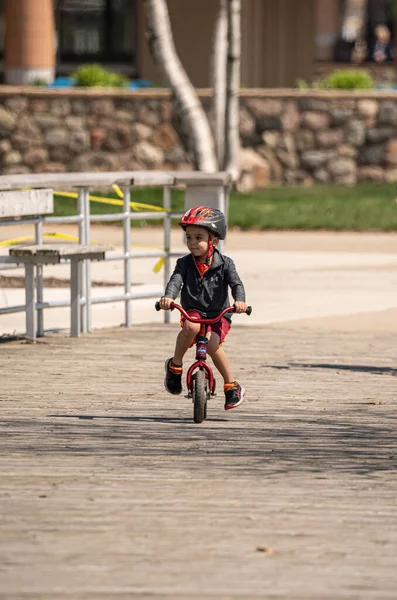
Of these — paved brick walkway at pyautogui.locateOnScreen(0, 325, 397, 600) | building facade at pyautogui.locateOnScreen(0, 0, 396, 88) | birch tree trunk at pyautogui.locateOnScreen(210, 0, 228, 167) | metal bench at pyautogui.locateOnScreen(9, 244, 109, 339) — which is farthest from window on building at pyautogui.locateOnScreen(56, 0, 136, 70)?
paved brick walkway at pyautogui.locateOnScreen(0, 325, 397, 600)

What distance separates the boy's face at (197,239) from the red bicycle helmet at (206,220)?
0.05m

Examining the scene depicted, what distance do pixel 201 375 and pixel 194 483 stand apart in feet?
5.62

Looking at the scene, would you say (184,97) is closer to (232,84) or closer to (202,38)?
(232,84)

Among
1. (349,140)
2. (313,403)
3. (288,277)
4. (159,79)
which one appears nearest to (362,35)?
(159,79)

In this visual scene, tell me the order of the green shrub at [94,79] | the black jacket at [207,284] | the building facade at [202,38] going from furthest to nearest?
the building facade at [202,38] < the green shrub at [94,79] < the black jacket at [207,284]

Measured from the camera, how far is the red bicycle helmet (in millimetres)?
9422

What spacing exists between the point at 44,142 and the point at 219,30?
408cm

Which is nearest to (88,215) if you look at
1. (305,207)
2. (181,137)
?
(305,207)

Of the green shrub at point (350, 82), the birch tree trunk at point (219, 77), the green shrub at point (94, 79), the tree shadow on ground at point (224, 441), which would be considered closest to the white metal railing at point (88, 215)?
the tree shadow on ground at point (224, 441)

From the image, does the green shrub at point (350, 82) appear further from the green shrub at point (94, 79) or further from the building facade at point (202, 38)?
the green shrub at point (94, 79)

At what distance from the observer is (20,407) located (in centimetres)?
998

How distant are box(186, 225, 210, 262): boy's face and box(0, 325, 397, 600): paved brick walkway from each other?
1.02m

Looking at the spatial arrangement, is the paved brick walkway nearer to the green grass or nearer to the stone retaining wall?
the green grass

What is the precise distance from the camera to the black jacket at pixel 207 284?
9609 mm
